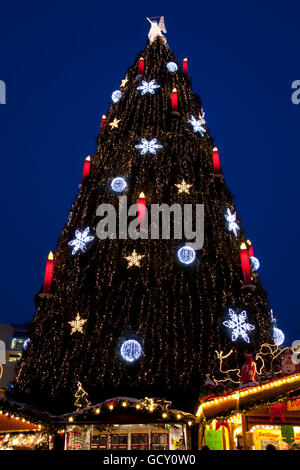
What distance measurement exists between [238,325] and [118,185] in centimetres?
827

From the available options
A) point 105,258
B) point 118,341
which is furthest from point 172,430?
point 105,258

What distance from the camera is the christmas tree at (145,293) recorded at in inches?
517

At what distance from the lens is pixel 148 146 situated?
59.8 ft

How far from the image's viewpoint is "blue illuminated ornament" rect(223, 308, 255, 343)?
45.6 feet

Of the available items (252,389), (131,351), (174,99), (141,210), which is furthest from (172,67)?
(252,389)

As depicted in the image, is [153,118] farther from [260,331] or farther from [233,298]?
[260,331]

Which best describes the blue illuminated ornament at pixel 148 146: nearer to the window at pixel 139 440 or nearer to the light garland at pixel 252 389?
the light garland at pixel 252 389

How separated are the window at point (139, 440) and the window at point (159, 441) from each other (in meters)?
0.22

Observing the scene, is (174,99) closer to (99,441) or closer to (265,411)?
(265,411)

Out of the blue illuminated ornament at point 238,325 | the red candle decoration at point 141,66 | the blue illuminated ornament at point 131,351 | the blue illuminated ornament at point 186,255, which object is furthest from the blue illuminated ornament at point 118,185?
the red candle decoration at point 141,66

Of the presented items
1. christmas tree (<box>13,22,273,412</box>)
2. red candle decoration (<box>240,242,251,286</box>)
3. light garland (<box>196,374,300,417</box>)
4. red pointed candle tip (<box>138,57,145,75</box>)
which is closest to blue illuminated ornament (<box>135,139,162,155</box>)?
christmas tree (<box>13,22,273,412</box>)

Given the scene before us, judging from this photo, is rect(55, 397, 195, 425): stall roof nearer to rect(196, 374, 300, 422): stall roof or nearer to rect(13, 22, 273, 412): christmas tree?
rect(13, 22, 273, 412): christmas tree

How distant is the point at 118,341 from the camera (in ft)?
44.5
